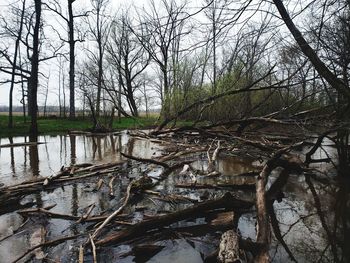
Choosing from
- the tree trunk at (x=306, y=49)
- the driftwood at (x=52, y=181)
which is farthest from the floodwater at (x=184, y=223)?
the tree trunk at (x=306, y=49)

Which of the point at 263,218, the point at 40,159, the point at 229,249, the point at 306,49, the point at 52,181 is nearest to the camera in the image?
the point at 229,249

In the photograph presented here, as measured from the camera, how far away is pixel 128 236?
412cm

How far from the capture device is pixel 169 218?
443cm

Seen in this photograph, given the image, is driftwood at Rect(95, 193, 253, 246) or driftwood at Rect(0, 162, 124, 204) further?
driftwood at Rect(0, 162, 124, 204)

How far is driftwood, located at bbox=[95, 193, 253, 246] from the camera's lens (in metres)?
4.07

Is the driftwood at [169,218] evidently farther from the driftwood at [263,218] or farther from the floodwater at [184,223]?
the driftwood at [263,218]

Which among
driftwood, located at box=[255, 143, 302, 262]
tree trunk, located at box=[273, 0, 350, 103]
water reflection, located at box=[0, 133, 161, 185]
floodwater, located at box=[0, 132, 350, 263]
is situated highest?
tree trunk, located at box=[273, 0, 350, 103]

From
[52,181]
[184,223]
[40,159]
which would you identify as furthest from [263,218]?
[40,159]

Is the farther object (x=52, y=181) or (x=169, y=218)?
(x=52, y=181)

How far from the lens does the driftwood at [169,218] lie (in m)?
4.07

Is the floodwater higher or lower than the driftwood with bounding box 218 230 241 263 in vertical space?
lower

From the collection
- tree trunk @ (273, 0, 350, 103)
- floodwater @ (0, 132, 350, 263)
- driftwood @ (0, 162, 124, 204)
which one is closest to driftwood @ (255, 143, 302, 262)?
floodwater @ (0, 132, 350, 263)

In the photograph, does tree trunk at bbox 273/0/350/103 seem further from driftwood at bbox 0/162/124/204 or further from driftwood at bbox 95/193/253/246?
driftwood at bbox 0/162/124/204

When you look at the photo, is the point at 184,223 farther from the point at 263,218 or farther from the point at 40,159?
the point at 40,159
